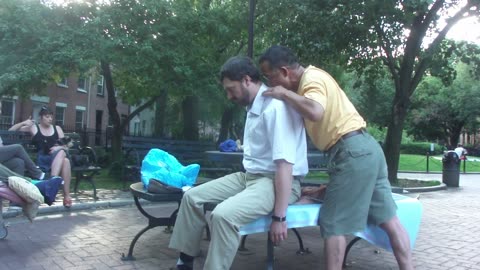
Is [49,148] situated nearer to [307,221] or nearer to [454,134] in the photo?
[307,221]

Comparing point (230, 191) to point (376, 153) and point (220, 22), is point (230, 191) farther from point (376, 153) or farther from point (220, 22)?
point (220, 22)

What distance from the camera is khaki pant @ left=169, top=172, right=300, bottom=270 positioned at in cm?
295

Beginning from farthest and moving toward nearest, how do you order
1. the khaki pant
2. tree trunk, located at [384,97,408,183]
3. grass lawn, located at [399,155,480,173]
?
1. grass lawn, located at [399,155,480,173]
2. tree trunk, located at [384,97,408,183]
3. the khaki pant

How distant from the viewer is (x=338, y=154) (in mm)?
3225

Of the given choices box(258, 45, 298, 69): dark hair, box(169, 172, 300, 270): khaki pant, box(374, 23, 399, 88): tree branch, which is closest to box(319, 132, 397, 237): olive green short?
box(169, 172, 300, 270): khaki pant

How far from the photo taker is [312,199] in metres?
3.66

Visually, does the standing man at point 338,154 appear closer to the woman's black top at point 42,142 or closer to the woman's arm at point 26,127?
the woman's black top at point 42,142

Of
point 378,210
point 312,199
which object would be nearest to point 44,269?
point 312,199

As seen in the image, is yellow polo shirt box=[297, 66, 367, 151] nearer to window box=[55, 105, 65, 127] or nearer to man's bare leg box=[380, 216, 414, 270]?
man's bare leg box=[380, 216, 414, 270]

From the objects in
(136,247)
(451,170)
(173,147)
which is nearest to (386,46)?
(451,170)

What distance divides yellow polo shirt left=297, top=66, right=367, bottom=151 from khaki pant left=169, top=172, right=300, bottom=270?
467 mm

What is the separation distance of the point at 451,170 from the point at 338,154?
43.6 ft

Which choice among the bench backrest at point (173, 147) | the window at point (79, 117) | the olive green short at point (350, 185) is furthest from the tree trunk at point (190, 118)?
the olive green short at point (350, 185)

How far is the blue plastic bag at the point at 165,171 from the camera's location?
4.31 m
